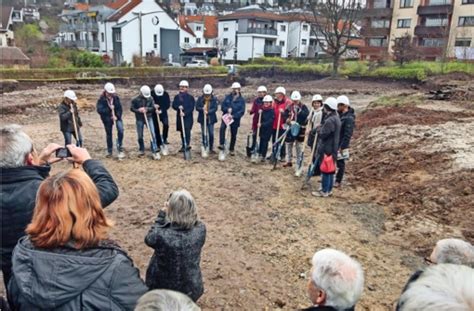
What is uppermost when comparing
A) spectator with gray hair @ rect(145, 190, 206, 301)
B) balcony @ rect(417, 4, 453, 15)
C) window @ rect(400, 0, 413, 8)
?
window @ rect(400, 0, 413, 8)

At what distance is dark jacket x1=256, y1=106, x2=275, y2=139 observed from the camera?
981 centimetres

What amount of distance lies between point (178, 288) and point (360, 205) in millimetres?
4876

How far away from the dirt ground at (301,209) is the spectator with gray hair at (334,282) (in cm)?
222

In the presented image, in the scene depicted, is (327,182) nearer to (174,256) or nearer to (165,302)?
(174,256)

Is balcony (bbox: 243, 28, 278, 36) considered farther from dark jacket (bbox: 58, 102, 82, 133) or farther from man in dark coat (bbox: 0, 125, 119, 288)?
man in dark coat (bbox: 0, 125, 119, 288)

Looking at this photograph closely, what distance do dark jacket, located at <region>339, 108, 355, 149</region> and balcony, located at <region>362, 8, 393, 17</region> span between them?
1695 inches

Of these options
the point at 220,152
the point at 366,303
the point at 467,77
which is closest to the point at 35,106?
the point at 220,152

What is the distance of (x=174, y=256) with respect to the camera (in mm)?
3342

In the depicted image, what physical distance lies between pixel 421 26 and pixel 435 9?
2120 mm

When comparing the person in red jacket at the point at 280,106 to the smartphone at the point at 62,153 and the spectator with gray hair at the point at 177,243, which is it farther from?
the smartphone at the point at 62,153

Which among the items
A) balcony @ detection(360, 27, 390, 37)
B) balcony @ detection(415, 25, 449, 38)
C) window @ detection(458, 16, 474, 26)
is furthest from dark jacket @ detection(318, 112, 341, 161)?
balcony @ detection(360, 27, 390, 37)

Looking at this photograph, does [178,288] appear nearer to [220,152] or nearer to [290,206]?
[290,206]

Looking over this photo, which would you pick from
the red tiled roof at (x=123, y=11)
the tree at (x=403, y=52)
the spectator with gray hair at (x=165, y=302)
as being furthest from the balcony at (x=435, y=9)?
the spectator with gray hair at (x=165, y=302)

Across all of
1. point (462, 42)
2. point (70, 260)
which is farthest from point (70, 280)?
point (462, 42)
